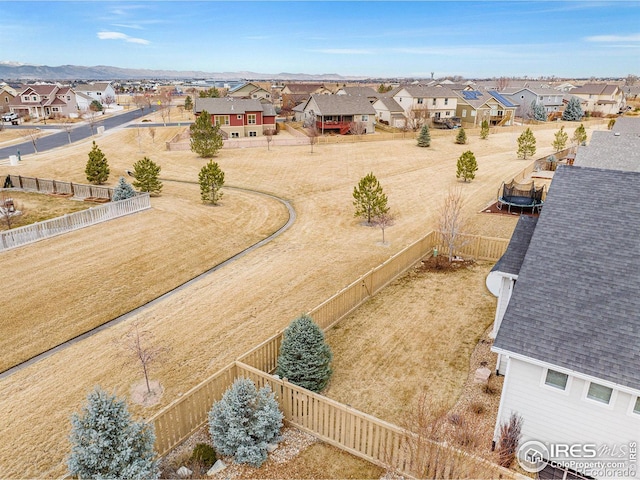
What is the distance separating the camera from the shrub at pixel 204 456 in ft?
33.9

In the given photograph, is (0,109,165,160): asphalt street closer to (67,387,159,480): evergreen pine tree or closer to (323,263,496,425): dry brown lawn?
(323,263,496,425): dry brown lawn

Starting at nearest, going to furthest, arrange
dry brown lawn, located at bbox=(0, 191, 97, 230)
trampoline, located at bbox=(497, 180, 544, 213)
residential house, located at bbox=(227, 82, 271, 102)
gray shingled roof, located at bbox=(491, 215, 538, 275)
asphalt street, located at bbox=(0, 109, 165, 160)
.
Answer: gray shingled roof, located at bbox=(491, 215, 538, 275) < dry brown lawn, located at bbox=(0, 191, 97, 230) < trampoline, located at bbox=(497, 180, 544, 213) < asphalt street, located at bbox=(0, 109, 165, 160) < residential house, located at bbox=(227, 82, 271, 102)

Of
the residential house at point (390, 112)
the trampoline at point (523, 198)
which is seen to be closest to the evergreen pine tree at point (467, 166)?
the trampoline at point (523, 198)

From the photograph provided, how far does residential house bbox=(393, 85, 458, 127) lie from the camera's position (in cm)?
8200

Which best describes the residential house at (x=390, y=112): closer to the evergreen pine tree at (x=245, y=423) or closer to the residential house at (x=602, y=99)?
the residential house at (x=602, y=99)

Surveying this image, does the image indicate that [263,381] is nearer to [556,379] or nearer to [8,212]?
[556,379]

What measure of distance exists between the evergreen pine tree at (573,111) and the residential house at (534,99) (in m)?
4.72

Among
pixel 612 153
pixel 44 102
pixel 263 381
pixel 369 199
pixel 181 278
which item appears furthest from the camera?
pixel 44 102

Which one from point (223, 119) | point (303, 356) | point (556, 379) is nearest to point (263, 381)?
point (303, 356)

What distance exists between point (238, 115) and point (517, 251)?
62.7 meters

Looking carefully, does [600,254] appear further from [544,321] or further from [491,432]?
[491,432]

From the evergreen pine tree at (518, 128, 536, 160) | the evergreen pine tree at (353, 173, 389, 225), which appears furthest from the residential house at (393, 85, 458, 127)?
the evergreen pine tree at (353, 173, 389, 225)

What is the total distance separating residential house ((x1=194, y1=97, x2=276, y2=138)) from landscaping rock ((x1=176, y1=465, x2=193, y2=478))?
209 ft

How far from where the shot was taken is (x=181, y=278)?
22172 millimetres
